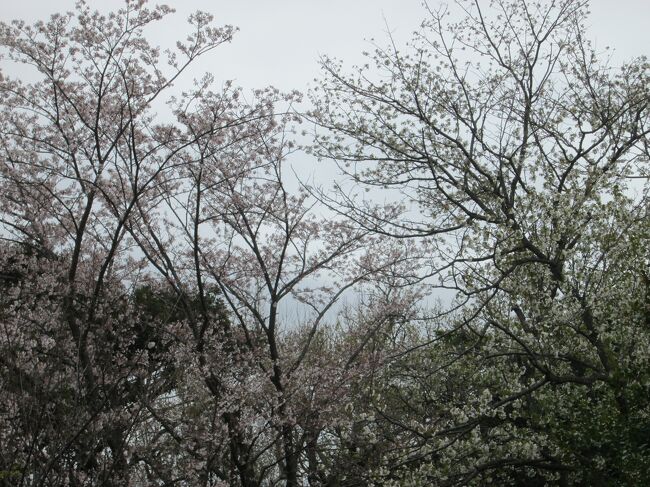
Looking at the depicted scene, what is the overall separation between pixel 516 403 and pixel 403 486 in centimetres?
161

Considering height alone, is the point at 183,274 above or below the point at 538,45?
below

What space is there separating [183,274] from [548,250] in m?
5.20

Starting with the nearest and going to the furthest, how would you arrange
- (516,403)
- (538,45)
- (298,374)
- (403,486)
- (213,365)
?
(403,486), (516,403), (213,365), (298,374), (538,45)

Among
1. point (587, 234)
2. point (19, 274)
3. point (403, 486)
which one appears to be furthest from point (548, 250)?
point (19, 274)

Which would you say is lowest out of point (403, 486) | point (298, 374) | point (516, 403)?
point (403, 486)

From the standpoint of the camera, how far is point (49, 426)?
18.0ft

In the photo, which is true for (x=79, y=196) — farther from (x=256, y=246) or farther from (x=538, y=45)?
(x=538, y=45)

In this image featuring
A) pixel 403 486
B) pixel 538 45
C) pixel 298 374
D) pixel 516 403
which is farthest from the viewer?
pixel 538 45

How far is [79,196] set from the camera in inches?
364

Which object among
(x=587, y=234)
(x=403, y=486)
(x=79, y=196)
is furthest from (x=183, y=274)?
(x=587, y=234)

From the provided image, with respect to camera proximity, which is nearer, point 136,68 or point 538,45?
point 136,68

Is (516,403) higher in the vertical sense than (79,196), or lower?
lower

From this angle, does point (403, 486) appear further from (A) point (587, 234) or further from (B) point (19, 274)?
(B) point (19, 274)

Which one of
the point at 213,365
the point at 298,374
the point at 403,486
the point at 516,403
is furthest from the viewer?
the point at 298,374
